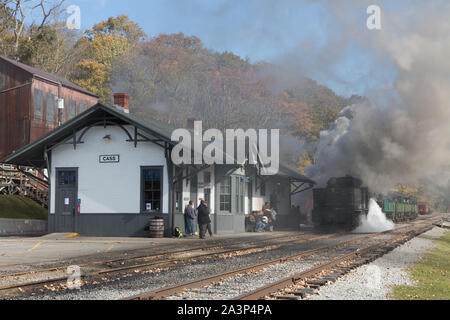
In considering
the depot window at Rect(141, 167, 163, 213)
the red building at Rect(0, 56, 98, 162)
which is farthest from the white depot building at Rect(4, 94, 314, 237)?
the red building at Rect(0, 56, 98, 162)

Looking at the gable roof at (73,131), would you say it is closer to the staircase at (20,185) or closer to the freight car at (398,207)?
the staircase at (20,185)

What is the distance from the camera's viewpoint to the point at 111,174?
936 inches

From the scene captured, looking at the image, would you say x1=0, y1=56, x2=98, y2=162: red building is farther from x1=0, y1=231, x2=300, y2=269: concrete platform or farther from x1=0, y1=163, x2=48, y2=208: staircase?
x1=0, y1=231, x2=300, y2=269: concrete platform

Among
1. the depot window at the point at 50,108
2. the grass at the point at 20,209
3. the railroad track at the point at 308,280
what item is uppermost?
the depot window at the point at 50,108

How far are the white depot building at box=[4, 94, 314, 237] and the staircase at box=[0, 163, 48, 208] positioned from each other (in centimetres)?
631

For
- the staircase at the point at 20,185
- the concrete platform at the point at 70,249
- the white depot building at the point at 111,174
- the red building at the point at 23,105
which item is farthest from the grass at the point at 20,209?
the concrete platform at the point at 70,249

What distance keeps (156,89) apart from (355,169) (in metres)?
35.5

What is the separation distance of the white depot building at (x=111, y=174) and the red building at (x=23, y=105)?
8629mm

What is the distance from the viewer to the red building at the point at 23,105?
Result: 109 ft

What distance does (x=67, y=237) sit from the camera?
22766 mm

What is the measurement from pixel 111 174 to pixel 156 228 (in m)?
3.39
